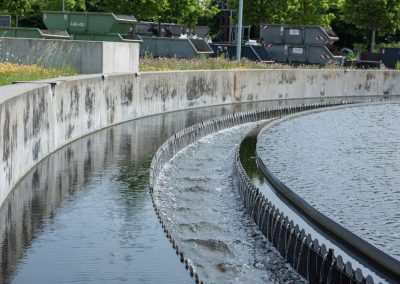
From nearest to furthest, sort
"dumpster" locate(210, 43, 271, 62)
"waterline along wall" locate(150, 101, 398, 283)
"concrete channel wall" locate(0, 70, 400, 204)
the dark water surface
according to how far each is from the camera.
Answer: "waterline along wall" locate(150, 101, 398, 283)
the dark water surface
"concrete channel wall" locate(0, 70, 400, 204)
"dumpster" locate(210, 43, 271, 62)

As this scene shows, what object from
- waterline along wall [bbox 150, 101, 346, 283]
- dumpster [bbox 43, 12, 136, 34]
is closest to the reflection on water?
waterline along wall [bbox 150, 101, 346, 283]

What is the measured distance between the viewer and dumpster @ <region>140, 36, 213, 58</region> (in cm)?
4175

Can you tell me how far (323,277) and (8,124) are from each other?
20.3ft

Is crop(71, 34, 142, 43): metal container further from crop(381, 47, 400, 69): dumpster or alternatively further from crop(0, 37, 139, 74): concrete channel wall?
crop(381, 47, 400, 69): dumpster

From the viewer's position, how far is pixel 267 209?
42.1 feet

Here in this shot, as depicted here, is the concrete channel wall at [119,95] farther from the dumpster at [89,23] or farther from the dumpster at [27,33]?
the dumpster at [27,33]

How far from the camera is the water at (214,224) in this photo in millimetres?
11203

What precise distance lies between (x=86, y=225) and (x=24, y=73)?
33.4 ft

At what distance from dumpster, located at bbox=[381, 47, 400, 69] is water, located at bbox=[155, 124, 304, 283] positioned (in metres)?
37.4

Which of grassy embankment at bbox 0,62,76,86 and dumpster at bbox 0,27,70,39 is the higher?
dumpster at bbox 0,27,70,39

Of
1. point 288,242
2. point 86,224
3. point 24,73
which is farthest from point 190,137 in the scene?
point 288,242

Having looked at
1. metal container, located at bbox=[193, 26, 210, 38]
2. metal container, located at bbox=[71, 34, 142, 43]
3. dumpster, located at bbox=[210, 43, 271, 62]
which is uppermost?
metal container, located at bbox=[71, 34, 142, 43]

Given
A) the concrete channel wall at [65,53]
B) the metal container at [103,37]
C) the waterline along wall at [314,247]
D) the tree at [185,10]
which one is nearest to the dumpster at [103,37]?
the metal container at [103,37]

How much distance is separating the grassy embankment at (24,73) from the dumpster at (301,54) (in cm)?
2612
